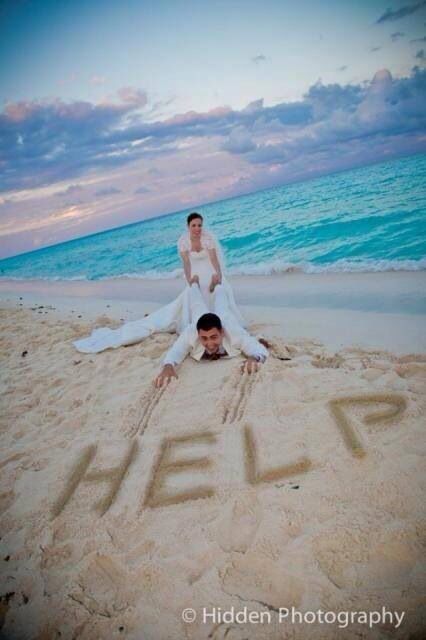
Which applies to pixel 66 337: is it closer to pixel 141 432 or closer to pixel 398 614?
pixel 141 432

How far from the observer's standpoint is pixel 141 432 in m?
3.42

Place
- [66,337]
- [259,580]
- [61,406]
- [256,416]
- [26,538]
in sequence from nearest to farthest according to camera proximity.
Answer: [259,580]
[26,538]
[256,416]
[61,406]
[66,337]

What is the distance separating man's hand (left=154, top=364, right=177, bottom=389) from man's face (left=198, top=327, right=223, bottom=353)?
0.53m

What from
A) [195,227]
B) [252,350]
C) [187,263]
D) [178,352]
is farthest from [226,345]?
[195,227]

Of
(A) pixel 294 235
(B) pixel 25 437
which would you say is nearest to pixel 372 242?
(A) pixel 294 235

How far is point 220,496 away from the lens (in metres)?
2.48

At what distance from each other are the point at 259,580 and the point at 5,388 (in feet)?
15.1

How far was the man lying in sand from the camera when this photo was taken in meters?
4.27

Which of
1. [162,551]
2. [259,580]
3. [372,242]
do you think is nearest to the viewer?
[259,580]

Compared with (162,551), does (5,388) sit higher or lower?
higher

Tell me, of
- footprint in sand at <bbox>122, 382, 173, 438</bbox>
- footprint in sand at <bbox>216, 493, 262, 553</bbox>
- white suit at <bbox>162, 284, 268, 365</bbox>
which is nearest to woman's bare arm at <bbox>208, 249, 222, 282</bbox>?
white suit at <bbox>162, 284, 268, 365</bbox>

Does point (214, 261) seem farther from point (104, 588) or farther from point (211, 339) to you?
point (104, 588)

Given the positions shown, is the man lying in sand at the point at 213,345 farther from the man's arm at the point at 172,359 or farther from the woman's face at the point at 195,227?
the woman's face at the point at 195,227

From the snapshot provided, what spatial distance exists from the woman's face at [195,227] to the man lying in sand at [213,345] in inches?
75.0
